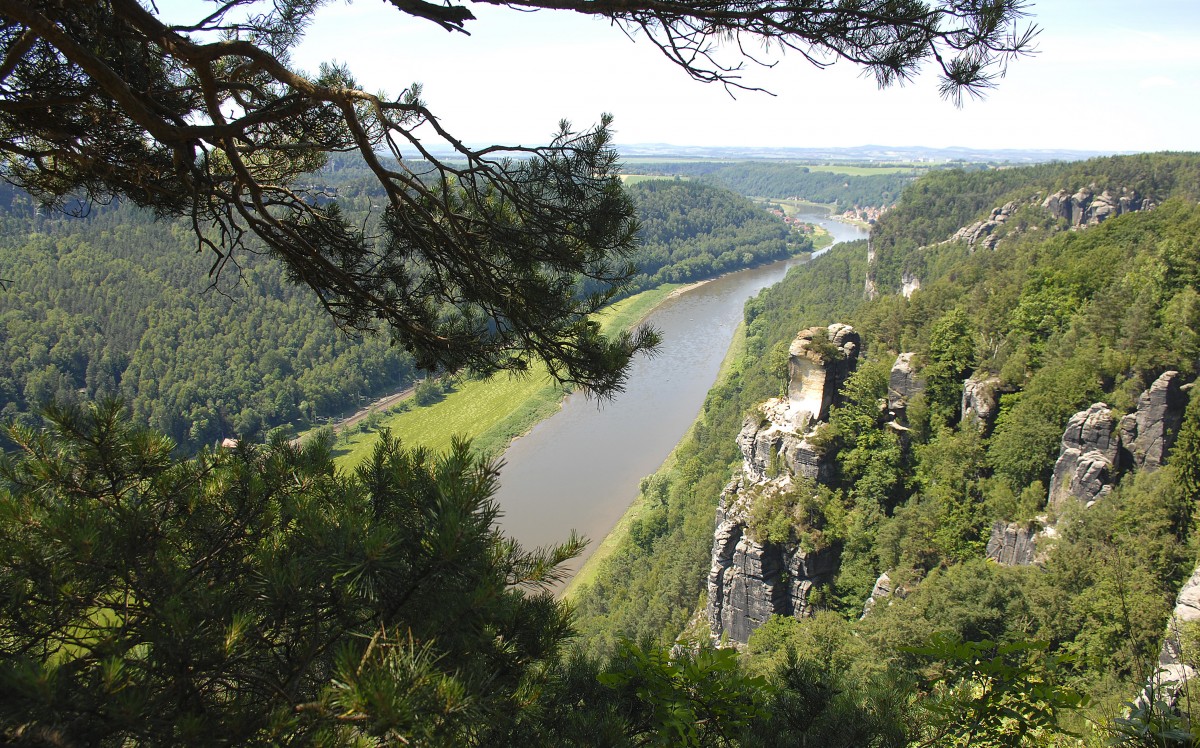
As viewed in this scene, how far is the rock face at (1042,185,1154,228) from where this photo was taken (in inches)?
1800

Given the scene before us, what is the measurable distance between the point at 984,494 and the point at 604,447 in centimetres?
1606

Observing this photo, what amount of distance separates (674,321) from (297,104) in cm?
4575

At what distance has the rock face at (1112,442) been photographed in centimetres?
1345

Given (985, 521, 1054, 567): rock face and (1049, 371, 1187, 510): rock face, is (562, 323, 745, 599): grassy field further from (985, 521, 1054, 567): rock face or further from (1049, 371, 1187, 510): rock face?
(1049, 371, 1187, 510): rock face

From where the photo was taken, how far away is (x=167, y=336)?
4500 centimetres

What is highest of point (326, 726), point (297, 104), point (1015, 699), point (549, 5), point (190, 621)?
point (549, 5)

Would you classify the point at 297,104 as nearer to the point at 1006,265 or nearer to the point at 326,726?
the point at 326,726

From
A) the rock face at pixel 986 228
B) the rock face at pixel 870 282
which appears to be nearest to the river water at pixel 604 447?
the rock face at pixel 870 282

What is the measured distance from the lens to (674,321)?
48.6 meters

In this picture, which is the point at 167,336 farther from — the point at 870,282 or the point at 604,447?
the point at 870,282

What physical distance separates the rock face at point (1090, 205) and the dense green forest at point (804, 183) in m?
73.8

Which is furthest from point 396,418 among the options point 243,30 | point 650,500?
point 243,30

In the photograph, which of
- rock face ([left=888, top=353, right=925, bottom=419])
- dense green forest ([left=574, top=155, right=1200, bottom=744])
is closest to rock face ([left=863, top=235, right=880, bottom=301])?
dense green forest ([left=574, top=155, right=1200, bottom=744])

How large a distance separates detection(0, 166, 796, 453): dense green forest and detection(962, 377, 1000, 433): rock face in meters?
16.7
